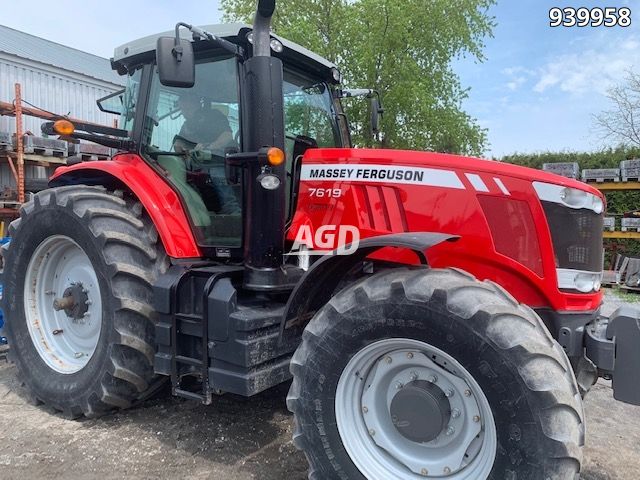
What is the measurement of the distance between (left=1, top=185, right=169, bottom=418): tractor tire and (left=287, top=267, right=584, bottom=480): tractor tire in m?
1.30

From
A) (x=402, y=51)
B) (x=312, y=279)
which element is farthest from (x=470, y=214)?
(x=402, y=51)

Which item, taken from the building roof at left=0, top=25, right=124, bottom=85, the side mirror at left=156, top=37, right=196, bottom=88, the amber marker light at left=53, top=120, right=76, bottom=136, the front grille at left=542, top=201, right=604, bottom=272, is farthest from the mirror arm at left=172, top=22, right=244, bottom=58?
the building roof at left=0, top=25, right=124, bottom=85

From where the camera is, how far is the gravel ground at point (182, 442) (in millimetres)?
2850

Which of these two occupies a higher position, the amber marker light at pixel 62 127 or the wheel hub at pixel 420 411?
the amber marker light at pixel 62 127

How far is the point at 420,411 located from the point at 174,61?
6.97 ft

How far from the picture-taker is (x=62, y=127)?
135 inches

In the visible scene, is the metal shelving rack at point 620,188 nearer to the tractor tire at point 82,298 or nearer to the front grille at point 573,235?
the front grille at point 573,235

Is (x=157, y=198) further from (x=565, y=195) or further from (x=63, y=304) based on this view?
(x=565, y=195)

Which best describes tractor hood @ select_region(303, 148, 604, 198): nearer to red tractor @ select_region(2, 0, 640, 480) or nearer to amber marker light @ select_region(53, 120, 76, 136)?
red tractor @ select_region(2, 0, 640, 480)

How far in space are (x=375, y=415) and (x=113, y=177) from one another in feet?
8.28

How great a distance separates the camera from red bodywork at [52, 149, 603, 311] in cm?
265

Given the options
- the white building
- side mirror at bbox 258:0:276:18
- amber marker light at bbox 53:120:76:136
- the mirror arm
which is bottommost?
amber marker light at bbox 53:120:76:136

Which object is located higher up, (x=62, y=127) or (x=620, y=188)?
(x=62, y=127)

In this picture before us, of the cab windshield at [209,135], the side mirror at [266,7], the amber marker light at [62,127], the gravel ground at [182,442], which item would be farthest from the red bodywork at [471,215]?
the amber marker light at [62,127]
